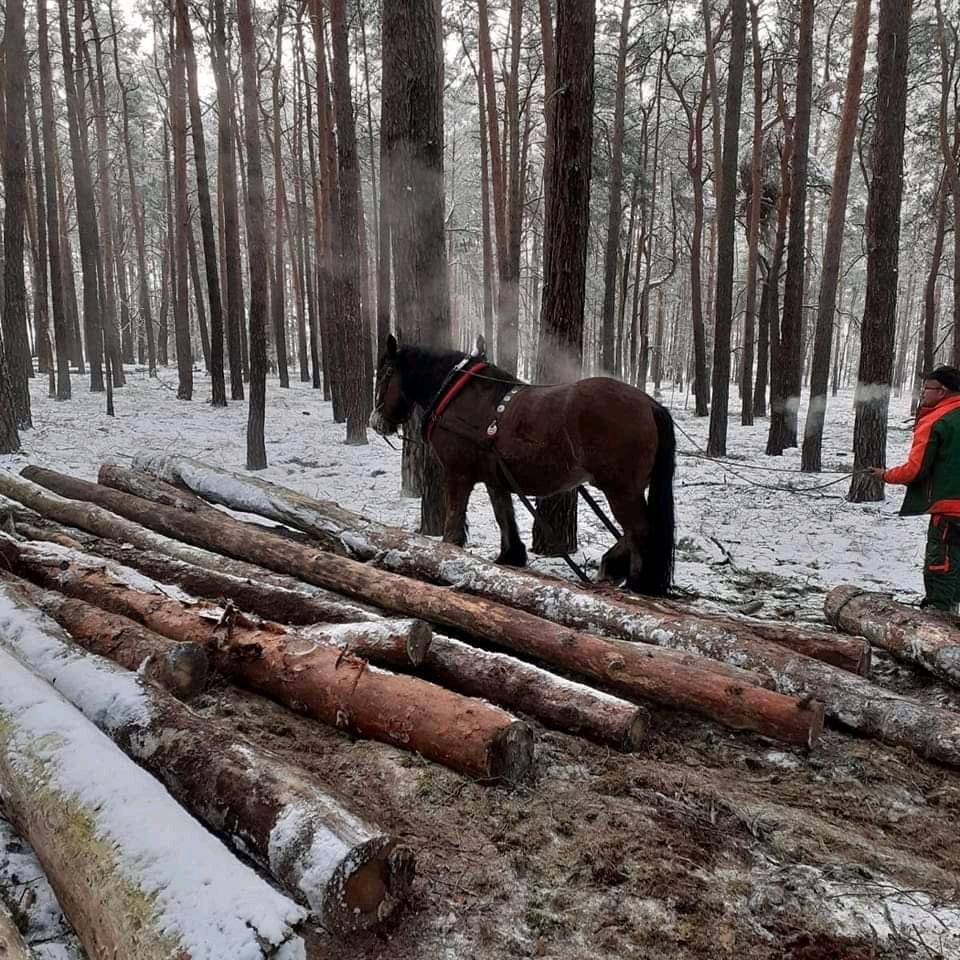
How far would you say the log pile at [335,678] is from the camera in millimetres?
2053

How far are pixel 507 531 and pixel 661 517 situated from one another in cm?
137

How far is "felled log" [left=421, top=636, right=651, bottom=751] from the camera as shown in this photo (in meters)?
3.07

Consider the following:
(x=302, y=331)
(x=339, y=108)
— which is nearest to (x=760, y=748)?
(x=339, y=108)

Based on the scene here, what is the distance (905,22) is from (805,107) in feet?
12.4

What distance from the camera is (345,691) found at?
3.11 m

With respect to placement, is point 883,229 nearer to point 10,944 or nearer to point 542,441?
point 542,441

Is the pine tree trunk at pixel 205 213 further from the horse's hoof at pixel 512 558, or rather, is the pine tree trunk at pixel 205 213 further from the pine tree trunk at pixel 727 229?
the horse's hoof at pixel 512 558

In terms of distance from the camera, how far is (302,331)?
29531 millimetres

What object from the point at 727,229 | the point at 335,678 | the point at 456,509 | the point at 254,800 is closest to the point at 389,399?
the point at 456,509

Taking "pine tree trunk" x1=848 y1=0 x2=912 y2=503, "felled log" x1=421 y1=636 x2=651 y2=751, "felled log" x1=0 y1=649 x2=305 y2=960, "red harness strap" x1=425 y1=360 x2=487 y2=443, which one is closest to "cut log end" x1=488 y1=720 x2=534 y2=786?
"felled log" x1=421 y1=636 x2=651 y2=751

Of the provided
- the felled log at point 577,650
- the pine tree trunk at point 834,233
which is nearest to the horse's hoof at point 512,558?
the felled log at point 577,650

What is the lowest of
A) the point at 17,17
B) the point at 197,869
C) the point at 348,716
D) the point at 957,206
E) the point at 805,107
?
the point at 348,716

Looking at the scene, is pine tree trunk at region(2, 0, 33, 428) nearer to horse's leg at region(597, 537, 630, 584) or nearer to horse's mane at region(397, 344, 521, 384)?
horse's mane at region(397, 344, 521, 384)

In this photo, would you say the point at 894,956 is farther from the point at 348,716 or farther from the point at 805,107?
the point at 805,107
